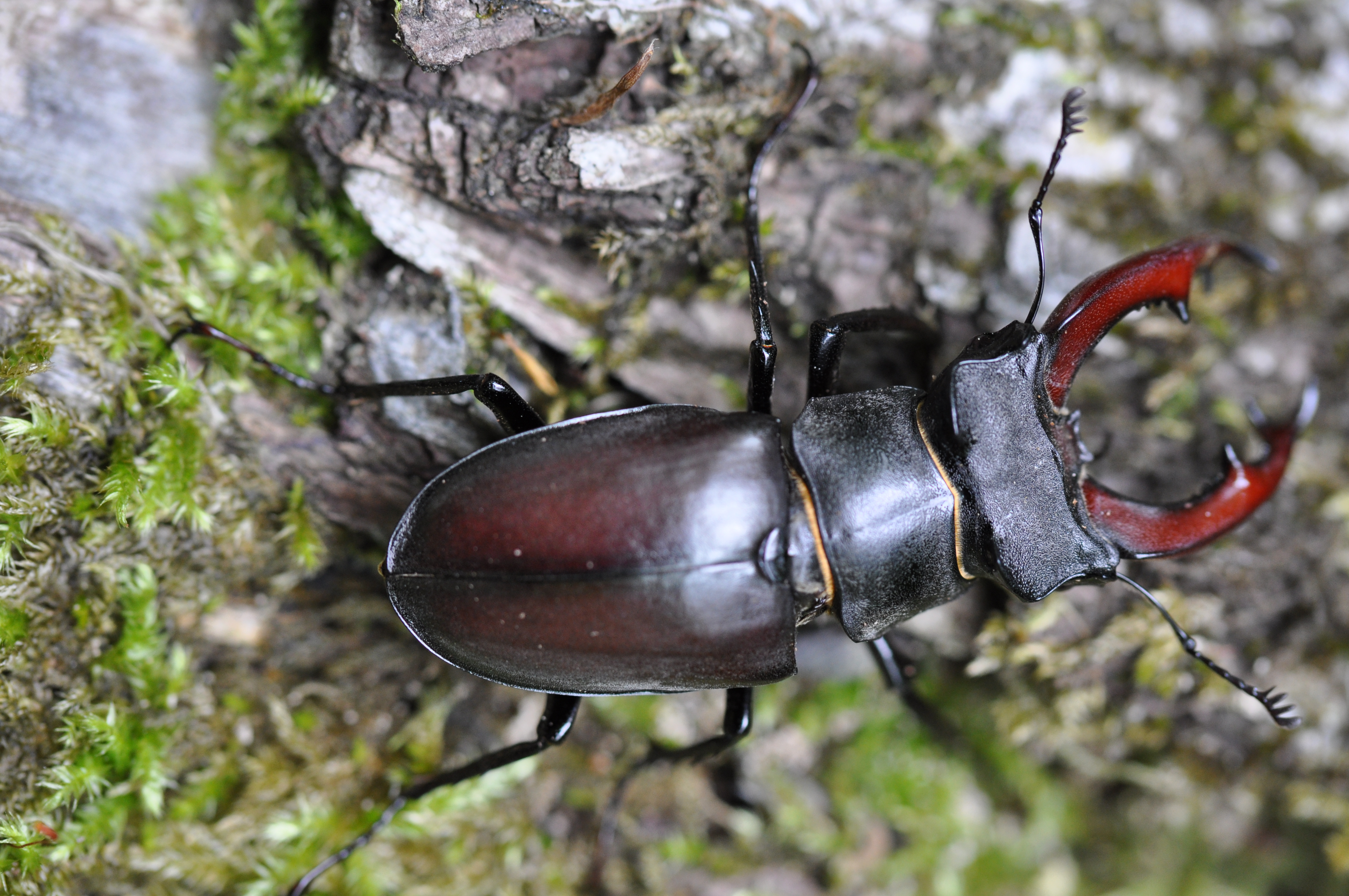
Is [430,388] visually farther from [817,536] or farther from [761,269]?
[817,536]

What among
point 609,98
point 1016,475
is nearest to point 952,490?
point 1016,475

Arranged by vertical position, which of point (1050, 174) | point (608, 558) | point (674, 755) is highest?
point (1050, 174)

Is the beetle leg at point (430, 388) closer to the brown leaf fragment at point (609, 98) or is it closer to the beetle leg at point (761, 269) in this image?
the beetle leg at point (761, 269)

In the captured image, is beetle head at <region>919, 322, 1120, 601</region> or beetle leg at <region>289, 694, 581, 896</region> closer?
beetle head at <region>919, 322, 1120, 601</region>

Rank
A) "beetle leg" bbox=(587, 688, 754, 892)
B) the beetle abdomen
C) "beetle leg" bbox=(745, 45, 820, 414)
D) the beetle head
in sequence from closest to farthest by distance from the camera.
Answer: the beetle abdomen < the beetle head < "beetle leg" bbox=(745, 45, 820, 414) < "beetle leg" bbox=(587, 688, 754, 892)

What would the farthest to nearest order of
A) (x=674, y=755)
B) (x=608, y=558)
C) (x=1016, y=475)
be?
(x=674, y=755)
(x=1016, y=475)
(x=608, y=558)

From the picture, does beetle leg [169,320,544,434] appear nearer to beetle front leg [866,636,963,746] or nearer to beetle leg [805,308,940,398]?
beetle leg [805,308,940,398]

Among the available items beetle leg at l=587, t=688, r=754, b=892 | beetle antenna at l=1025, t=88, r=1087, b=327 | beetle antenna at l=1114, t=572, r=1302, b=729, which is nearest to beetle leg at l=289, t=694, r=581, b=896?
beetle leg at l=587, t=688, r=754, b=892
